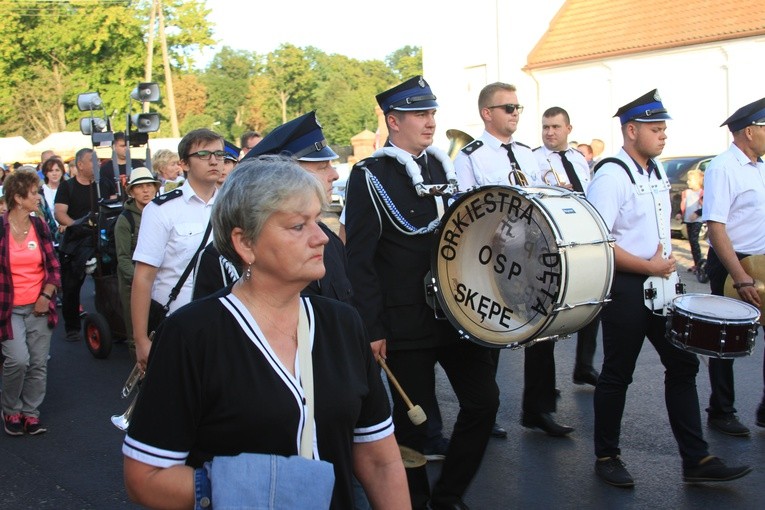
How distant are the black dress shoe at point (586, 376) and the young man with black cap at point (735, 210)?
141 cm

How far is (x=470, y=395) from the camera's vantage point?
4.41 m

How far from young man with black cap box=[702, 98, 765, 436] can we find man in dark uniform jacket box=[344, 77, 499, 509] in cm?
203

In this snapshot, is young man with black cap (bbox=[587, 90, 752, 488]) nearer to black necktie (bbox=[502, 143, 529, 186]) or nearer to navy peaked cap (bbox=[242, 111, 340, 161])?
black necktie (bbox=[502, 143, 529, 186])

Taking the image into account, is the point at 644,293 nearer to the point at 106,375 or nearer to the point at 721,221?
the point at 721,221

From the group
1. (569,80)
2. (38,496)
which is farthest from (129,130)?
(569,80)

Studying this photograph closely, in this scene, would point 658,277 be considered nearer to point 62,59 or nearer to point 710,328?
point 710,328

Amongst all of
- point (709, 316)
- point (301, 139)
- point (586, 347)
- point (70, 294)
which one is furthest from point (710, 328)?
point (70, 294)

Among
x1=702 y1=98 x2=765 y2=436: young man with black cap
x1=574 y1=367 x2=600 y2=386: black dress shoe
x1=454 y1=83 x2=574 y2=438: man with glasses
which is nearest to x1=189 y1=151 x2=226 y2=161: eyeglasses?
x1=454 y1=83 x2=574 y2=438: man with glasses

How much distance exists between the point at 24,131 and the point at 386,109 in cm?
5491

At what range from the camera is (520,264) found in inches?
169

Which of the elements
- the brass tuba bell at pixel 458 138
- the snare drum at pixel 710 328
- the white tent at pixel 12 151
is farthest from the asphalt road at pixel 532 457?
the white tent at pixel 12 151

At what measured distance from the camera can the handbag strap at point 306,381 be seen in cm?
228

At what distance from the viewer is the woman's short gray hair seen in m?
2.42

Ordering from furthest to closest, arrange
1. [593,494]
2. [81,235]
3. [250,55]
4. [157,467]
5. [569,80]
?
1. [250,55]
2. [569,80]
3. [81,235]
4. [593,494]
5. [157,467]
